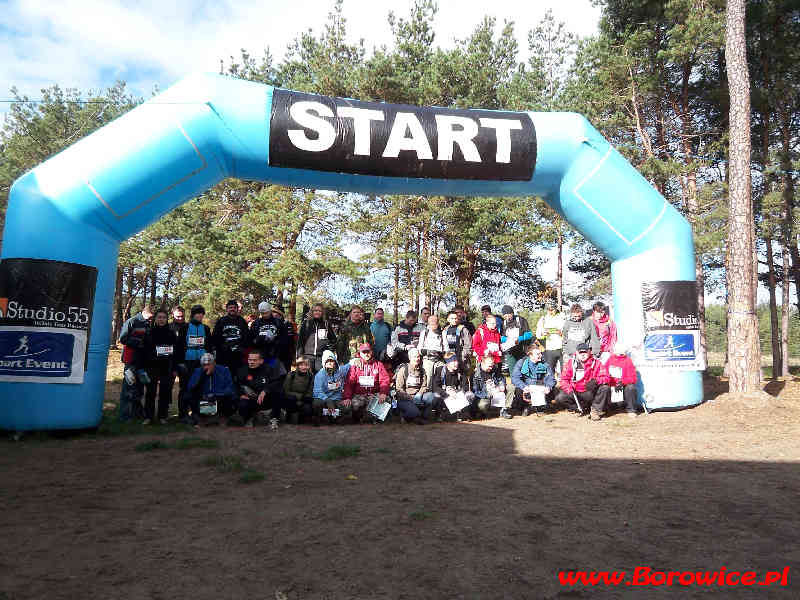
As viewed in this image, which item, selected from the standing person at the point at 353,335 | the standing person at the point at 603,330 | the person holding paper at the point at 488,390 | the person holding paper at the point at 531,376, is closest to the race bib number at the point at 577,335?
the standing person at the point at 603,330

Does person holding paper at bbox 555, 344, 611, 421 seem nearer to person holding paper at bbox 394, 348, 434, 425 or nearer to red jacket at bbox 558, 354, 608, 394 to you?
red jacket at bbox 558, 354, 608, 394

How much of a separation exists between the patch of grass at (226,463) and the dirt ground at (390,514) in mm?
22

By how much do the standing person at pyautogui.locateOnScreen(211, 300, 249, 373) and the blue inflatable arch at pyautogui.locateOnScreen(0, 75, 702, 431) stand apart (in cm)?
168

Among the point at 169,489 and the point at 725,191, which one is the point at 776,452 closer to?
the point at 169,489

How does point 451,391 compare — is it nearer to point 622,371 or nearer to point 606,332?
point 622,371

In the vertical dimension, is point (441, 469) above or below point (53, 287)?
below

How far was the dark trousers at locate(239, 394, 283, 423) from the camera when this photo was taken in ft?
24.3

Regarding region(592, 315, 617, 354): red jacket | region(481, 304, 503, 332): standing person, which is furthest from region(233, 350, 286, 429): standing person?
region(592, 315, 617, 354): red jacket

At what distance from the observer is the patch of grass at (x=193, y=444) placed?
5988mm

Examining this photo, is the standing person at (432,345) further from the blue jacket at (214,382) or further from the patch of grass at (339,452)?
the blue jacket at (214,382)

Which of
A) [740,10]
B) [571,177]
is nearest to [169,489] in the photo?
[571,177]

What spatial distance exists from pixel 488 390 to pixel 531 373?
826 millimetres

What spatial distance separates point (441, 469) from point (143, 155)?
5266 mm

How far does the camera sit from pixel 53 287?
612 centimetres
